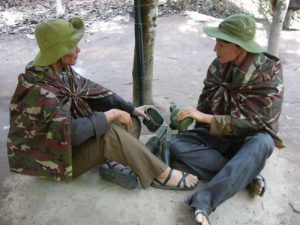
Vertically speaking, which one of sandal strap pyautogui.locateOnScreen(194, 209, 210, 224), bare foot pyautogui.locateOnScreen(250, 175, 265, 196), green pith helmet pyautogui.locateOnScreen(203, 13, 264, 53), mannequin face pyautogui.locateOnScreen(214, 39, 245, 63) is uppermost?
green pith helmet pyautogui.locateOnScreen(203, 13, 264, 53)

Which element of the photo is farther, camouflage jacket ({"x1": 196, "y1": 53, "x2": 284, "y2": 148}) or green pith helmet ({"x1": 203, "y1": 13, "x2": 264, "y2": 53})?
camouflage jacket ({"x1": 196, "y1": 53, "x2": 284, "y2": 148})

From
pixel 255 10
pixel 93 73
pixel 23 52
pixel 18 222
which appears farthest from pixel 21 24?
pixel 18 222

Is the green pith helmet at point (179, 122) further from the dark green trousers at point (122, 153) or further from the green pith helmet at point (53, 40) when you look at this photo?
the green pith helmet at point (53, 40)

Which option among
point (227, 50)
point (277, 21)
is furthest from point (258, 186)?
point (277, 21)

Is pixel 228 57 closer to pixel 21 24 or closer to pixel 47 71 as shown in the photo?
pixel 47 71

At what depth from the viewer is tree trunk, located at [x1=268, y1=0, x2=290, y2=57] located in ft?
14.9

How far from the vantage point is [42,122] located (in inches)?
98.7

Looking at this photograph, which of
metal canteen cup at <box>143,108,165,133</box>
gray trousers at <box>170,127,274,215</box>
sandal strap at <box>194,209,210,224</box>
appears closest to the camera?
sandal strap at <box>194,209,210,224</box>

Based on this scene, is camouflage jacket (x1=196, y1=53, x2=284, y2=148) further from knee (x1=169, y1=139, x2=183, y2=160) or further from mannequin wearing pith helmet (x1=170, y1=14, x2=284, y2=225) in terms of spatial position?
knee (x1=169, y1=139, x2=183, y2=160)

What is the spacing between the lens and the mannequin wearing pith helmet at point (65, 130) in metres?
2.47

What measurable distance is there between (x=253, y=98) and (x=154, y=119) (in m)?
0.83

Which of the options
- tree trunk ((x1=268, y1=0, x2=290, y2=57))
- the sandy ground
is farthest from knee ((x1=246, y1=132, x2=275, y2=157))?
tree trunk ((x1=268, y1=0, x2=290, y2=57))

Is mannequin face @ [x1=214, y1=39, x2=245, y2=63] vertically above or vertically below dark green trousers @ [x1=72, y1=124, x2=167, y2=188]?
above

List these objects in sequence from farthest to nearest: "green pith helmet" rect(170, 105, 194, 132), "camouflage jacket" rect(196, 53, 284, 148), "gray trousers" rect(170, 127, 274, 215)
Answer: "green pith helmet" rect(170, 105, 194, 132) → "camouflage jacket" rect(196, 53, 284, 148) → "gray trousers" rect(170, 127, 274, 215)
